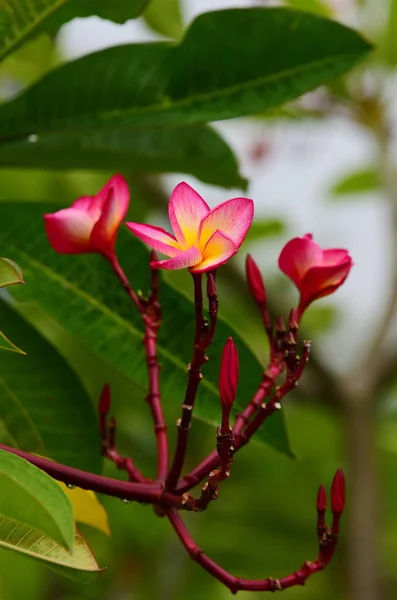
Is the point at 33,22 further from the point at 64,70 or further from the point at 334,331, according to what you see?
the point at 334,331

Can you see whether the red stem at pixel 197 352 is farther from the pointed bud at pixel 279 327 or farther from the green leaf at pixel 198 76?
the green leaf at pixel 198 76

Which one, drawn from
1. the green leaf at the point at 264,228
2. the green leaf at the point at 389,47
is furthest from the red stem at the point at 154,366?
the green leaf at the point at 389,47

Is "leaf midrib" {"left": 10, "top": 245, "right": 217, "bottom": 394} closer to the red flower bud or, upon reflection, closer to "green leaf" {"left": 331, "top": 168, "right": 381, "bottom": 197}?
the red flower bud

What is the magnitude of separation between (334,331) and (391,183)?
90cm

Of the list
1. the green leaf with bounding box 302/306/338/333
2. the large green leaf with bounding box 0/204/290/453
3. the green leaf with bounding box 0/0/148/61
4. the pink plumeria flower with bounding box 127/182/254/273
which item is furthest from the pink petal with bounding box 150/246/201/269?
the green leaf with bounding box 302/306/338/333

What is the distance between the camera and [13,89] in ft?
7.27

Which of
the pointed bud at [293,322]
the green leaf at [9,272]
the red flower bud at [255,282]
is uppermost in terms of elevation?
the green leaf at [9,272]

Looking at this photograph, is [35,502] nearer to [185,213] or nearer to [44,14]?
[185,213]

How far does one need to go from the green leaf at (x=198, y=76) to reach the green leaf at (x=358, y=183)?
175cm

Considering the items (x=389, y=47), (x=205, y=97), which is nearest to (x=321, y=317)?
(x=389, y=47)

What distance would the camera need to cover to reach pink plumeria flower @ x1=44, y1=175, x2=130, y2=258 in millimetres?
603

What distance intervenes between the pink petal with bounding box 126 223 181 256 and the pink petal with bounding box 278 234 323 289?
0.14m

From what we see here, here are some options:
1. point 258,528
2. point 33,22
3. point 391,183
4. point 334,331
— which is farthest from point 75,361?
point 33,22

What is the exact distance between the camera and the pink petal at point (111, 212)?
61cm
